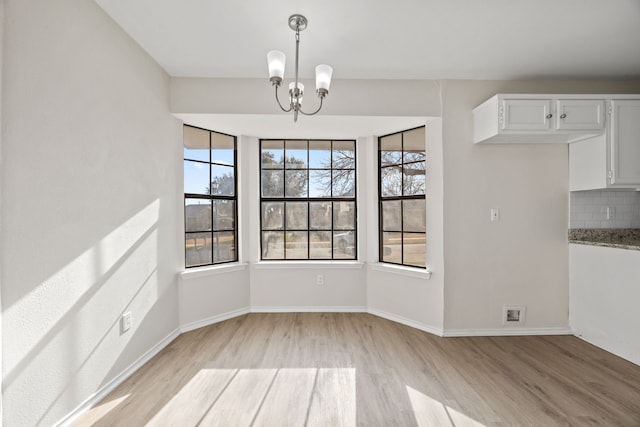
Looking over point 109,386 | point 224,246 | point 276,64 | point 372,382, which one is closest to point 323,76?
point 276,64

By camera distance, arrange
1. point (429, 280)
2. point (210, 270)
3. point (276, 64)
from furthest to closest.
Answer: point (210, 270)
point (429, 280)
point (276, 64)

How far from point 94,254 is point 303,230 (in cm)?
215

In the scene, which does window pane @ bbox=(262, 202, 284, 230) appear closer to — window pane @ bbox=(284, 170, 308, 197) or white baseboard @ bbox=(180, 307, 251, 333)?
window pane @ bbox=(284, 170, 308, 197)

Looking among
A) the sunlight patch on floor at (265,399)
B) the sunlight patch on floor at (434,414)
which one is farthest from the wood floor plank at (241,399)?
the sunlight patch on floor at (434,414)

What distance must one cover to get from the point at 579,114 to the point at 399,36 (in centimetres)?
172

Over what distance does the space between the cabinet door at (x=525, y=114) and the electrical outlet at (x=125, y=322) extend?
3382 mm

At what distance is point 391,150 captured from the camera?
3.44 metres

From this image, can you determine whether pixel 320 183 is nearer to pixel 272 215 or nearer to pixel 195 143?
pixel 272 215

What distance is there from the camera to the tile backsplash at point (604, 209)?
2.86 metres

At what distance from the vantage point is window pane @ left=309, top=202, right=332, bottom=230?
3.63 m

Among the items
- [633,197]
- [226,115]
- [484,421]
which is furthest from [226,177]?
[633,197]

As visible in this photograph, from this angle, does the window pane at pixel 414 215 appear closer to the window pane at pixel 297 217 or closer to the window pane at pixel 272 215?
the window pane at pixel 297 217

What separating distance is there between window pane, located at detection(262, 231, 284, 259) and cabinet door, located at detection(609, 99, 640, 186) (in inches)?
128

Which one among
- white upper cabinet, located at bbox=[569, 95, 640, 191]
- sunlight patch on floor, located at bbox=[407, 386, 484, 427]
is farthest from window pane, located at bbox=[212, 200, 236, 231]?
white upper cabinet, located at bbox=[569, 95, 640, 191]
